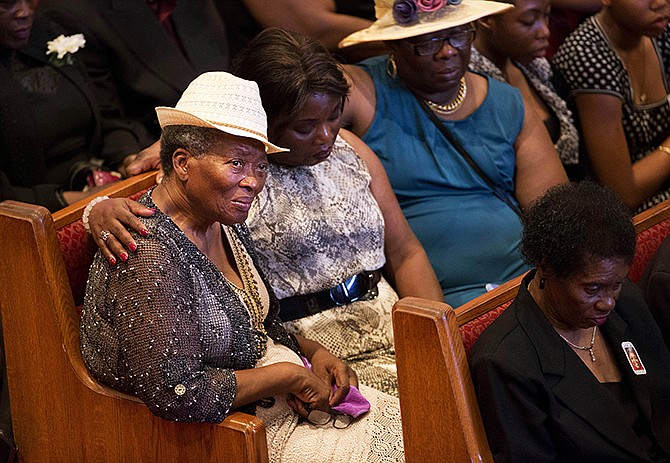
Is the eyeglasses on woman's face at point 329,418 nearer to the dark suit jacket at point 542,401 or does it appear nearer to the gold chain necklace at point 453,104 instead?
the dark suit jacket at point 542,401

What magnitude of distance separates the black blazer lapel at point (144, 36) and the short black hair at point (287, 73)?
87cm

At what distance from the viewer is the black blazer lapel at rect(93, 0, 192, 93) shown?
3426 millimetres

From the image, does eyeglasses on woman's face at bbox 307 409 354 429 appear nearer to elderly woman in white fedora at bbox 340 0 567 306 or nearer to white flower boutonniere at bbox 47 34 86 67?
elderly woman in white fedora at bbox 340 0 567 306

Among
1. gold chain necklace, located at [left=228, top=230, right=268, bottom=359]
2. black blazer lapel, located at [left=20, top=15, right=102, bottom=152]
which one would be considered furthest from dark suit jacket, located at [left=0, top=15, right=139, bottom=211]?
gold chain necklace, located at [left=228, top=230, right=268, bottom=359]

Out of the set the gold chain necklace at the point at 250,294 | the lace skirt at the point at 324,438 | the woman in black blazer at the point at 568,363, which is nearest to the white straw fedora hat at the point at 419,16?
the gold chain necklace at the point at 250,294

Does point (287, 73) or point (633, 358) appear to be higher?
point (287, 73)

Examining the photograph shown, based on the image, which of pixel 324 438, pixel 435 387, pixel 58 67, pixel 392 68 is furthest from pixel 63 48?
pixel 435 387

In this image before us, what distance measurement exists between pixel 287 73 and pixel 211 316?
0.70 metres

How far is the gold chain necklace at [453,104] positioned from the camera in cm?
327

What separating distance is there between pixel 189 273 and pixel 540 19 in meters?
1.97

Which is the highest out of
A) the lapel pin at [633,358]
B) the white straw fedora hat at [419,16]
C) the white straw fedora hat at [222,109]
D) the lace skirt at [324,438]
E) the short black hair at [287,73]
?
the white straw fedora hat at [222,109]

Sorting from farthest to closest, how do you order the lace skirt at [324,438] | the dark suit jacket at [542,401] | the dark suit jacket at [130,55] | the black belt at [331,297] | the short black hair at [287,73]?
the dark suit jacket at [130,55], the black belt at [331,297], the short black hair at [287,73], the lace skirt at [324,438], the dark suit jacket at [542,401]

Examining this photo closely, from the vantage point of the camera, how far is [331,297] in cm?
276

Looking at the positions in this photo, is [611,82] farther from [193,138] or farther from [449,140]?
[193,138]
